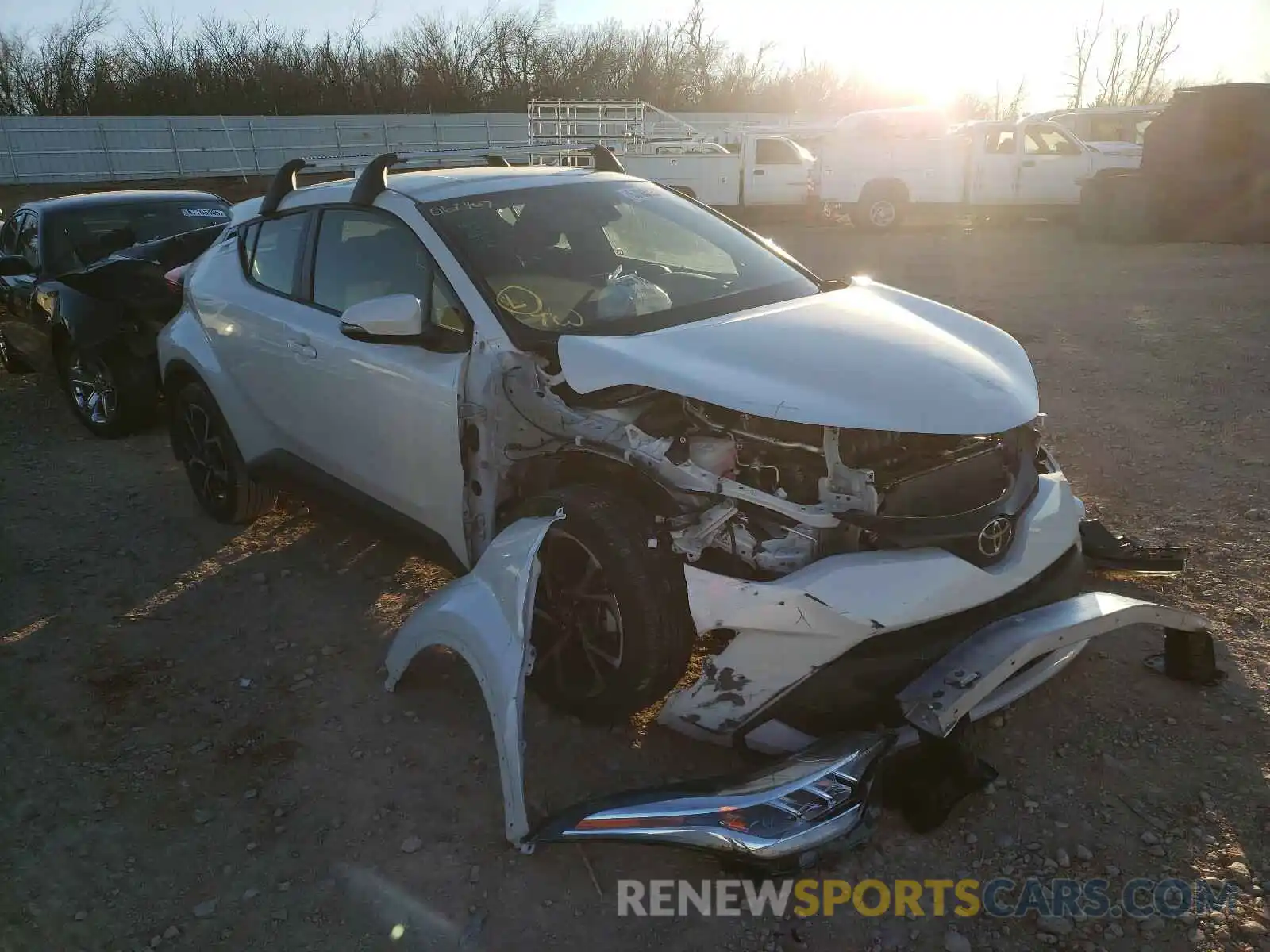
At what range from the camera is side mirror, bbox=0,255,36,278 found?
7105mm

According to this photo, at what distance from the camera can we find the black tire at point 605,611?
8.96ft

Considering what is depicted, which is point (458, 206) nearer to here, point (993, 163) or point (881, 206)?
point (881, 206)

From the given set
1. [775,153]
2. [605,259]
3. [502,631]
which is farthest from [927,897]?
[775,153]

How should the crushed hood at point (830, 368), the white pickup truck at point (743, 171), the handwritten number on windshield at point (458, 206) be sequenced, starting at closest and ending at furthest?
the crushed hood at point (830, 368)
the handwritten number on windshield at point (458, 206)
the white pickup truck at point (743, 171)

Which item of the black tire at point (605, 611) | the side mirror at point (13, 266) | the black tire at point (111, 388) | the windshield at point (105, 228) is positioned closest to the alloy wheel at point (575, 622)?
the black tire at point (605, 611)

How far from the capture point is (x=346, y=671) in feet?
11.7

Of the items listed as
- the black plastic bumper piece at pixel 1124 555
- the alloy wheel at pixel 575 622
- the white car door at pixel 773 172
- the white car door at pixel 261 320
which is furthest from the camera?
the white car door at pixel 773 172

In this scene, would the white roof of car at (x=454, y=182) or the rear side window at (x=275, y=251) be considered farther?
the rear side window at (x=275, y=251)

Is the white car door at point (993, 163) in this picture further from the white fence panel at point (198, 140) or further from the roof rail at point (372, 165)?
the roof rail at point (372, 165)

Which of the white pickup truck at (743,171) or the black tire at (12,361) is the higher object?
the white pickup truck at (743,171)

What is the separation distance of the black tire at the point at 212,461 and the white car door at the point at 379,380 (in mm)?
683

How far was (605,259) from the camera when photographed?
3.72 metres

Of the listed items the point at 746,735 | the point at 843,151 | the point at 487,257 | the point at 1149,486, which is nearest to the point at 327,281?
the point at 487,257

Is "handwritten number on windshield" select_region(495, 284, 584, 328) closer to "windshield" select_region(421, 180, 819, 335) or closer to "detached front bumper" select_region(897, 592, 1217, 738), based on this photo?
"windshield" select_region(421, 180, 819, 335)
